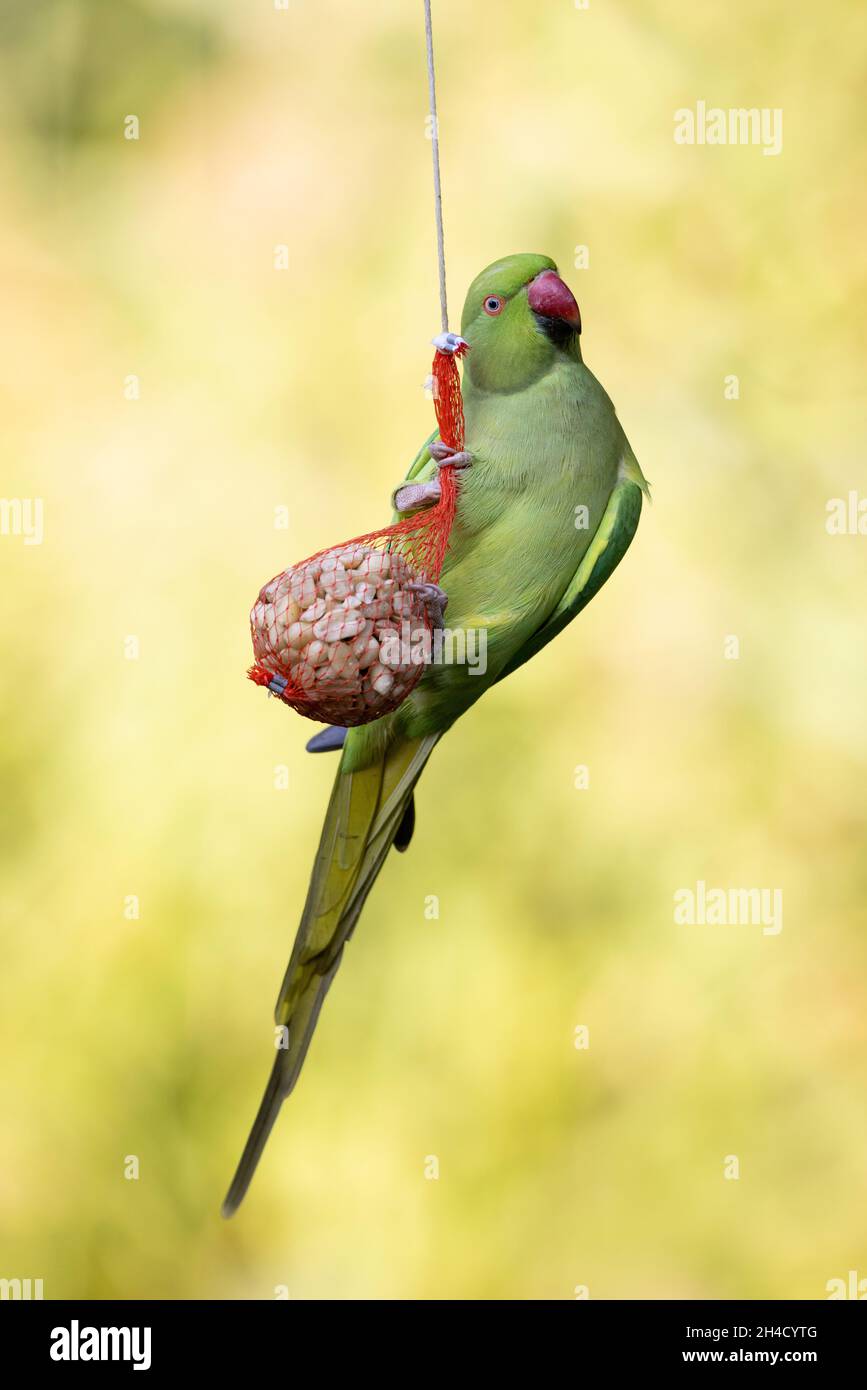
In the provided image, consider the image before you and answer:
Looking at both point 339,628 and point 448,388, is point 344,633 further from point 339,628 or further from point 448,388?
point 448,388

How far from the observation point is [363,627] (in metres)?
1.84

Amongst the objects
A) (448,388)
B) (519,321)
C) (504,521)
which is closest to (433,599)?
(504,521)

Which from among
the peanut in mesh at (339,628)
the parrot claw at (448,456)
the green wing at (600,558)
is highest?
the parrot claw at (448,456)

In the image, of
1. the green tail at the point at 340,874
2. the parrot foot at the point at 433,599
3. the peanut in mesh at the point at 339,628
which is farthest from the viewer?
the green tail at the point at 340,874

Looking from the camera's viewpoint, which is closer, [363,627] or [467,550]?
[363,627]

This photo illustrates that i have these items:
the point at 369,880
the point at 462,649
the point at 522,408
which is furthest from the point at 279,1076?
the point at 522,408

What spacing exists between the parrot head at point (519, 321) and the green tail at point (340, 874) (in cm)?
59

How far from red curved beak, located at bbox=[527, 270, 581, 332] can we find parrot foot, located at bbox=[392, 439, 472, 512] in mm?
243

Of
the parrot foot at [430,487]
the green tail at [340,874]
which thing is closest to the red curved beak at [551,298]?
the parrot foot at [430,487]

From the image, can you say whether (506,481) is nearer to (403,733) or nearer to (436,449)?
(436,449)

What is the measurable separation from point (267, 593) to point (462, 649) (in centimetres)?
33

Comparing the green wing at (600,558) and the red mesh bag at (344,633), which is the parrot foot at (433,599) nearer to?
the red mesh bag at (344,633)

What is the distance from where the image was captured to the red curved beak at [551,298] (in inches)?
81.7

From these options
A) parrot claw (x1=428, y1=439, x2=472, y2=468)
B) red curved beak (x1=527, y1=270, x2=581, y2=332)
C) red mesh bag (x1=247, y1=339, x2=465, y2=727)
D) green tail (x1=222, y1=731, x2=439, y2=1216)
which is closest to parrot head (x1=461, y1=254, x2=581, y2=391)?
red curved beak (x1=527, y1=270, x2=581, y2=332)
